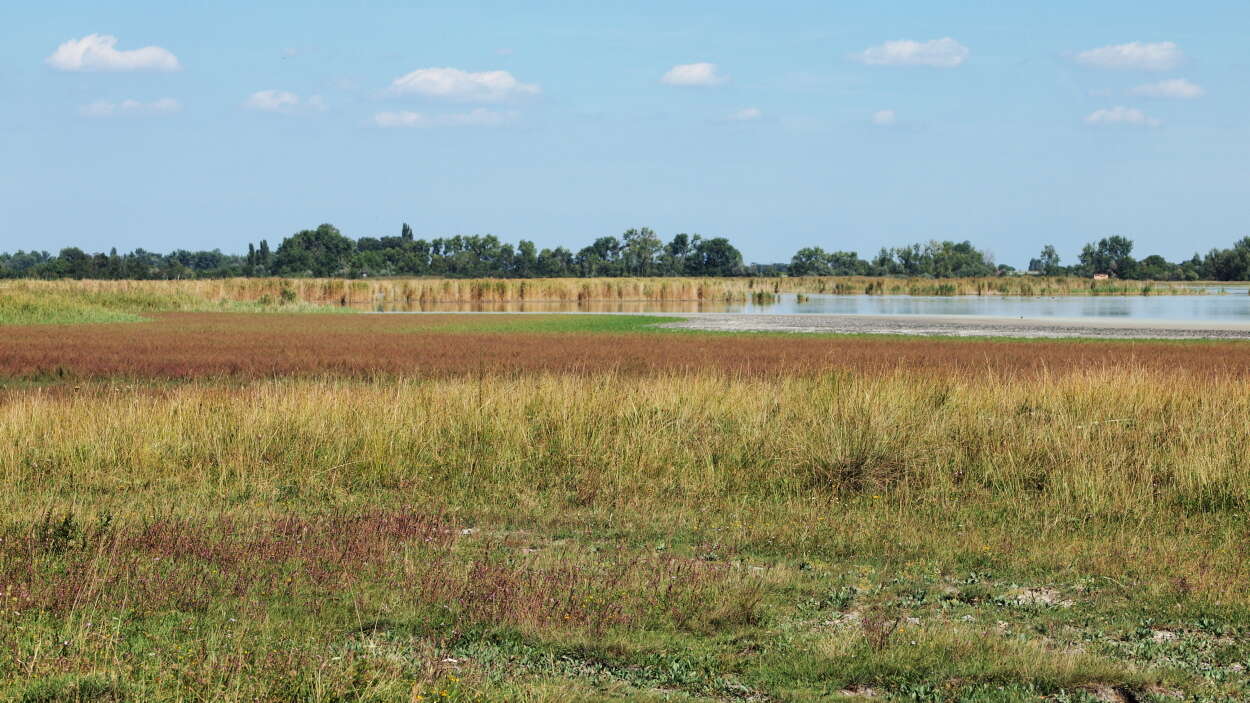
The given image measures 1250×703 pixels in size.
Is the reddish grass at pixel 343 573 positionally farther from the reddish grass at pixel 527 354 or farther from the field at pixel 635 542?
the reddish grass at pixel 527 354

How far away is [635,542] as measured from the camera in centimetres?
1105

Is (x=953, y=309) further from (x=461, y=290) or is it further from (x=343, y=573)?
(x=343, y=573)

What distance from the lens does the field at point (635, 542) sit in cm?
719

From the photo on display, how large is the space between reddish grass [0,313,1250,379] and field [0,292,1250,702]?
678cm

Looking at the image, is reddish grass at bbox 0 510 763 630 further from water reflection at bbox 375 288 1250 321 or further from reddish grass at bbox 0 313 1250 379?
water reflection at bbox 375 288 1250 321

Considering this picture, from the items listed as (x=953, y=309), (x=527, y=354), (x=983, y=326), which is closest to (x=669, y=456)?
(x=527, y=354)

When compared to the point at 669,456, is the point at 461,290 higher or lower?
higher

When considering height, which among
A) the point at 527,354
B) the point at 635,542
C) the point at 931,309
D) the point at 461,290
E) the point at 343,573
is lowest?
the point at 635,542

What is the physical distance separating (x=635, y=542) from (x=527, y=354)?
2323cm

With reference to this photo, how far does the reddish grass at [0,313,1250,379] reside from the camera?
1093 inches

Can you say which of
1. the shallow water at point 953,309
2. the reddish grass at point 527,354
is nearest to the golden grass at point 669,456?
the reddish grass at point 527,354

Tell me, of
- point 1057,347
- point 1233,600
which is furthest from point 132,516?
point 1057,347

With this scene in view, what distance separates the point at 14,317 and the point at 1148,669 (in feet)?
201

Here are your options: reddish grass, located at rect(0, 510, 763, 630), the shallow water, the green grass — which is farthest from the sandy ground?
reddish grass, located at rect(0, 510, 763, 630)
